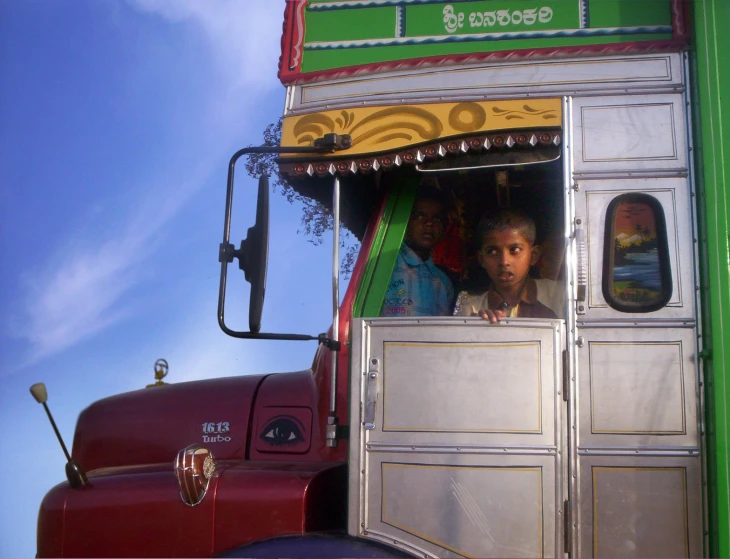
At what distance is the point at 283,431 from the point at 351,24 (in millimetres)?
1930

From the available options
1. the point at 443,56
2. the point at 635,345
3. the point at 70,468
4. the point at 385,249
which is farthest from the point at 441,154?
the point at 70,468

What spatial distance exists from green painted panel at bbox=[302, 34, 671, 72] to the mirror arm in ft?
1.32

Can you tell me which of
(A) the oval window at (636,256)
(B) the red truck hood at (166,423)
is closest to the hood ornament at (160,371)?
(B) the red truck hood at (166,423)

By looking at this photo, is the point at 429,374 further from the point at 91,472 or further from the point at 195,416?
the point at 91,472

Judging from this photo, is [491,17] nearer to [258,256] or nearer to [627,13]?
[627,13]

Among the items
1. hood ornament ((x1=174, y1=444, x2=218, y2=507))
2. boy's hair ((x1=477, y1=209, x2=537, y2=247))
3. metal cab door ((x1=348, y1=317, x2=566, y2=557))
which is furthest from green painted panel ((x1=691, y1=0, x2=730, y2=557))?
hood ornament ((x1=174, y1=444, x2=218, y2=507))

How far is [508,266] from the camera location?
365 cm

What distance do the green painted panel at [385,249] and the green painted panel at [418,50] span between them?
61 cm

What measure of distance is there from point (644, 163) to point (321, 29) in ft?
5.30

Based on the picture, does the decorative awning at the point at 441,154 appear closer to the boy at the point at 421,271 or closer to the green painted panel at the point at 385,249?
the green painted panel at the point at 385,249

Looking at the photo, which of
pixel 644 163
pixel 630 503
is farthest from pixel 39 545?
pixel 644 163

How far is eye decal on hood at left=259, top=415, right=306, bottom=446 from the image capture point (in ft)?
11.6

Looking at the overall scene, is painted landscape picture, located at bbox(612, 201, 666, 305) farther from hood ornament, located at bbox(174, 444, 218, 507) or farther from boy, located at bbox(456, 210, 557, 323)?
hood ornament, located at bbox(174, 444, 218, 507)

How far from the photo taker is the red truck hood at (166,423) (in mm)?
3646
